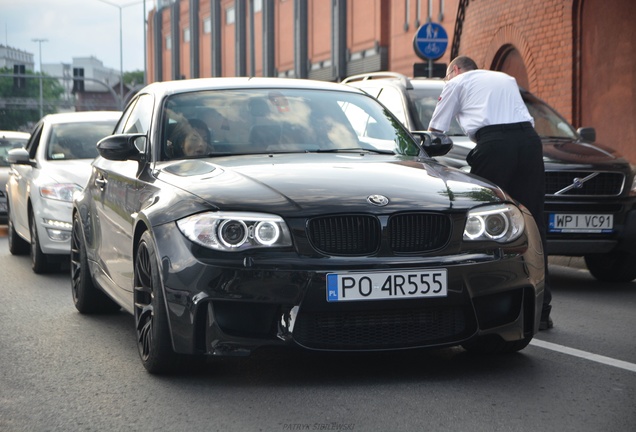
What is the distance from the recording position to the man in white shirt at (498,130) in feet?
25.5

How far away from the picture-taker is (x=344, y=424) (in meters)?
4.82

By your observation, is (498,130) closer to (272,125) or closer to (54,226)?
(272,125)

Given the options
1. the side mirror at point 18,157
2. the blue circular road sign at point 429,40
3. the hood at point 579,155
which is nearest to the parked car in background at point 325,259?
the hood at point 579,155

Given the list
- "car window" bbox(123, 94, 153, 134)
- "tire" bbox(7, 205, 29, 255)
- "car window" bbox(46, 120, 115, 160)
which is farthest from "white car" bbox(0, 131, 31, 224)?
"car window" bbox(123, 94, 153, 134)

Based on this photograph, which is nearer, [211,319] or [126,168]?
[211,319]

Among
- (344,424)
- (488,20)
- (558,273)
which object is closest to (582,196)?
(558,273)

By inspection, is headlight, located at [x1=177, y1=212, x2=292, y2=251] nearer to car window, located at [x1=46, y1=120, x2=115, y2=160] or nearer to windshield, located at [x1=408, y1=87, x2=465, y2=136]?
windshield, located at [x1=408, y1=87, x2=465, y2=136]

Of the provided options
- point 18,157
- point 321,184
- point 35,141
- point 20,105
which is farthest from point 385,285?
point 20,105

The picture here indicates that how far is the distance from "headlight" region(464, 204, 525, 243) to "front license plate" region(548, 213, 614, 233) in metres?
3.82

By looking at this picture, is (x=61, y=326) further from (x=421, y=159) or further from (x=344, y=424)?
(x=344, y=424)

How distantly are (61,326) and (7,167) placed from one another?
431 inches

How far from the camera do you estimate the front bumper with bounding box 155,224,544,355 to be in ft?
17.5

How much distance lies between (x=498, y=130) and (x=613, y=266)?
2929mm

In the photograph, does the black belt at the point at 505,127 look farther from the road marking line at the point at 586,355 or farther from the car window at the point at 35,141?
the car window at the point at 35,141
